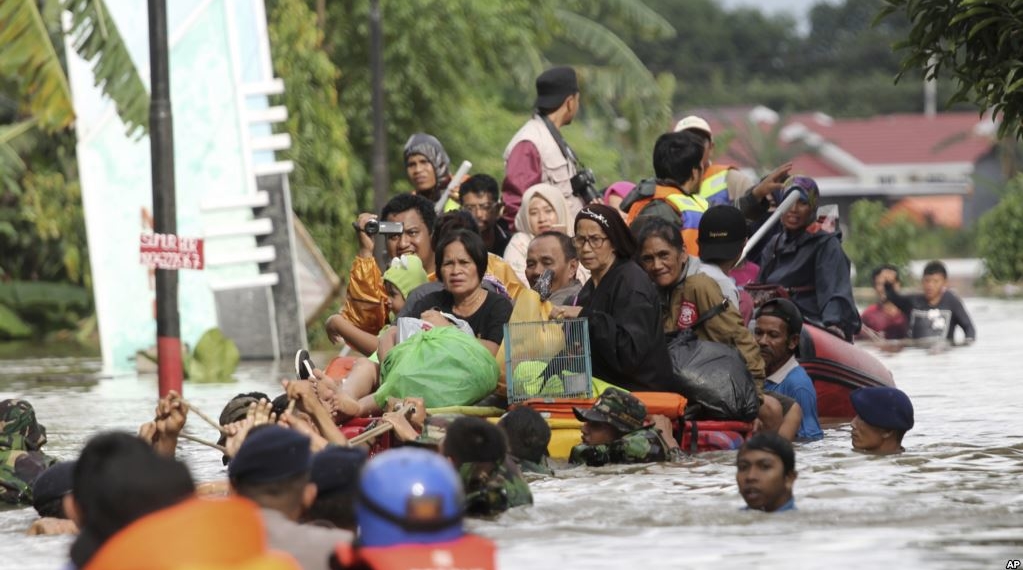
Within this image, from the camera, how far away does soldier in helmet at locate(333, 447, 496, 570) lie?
542 cm

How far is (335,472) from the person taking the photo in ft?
24.5

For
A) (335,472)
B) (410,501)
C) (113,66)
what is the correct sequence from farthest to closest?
(113,66) < (335,472) < (410,501)

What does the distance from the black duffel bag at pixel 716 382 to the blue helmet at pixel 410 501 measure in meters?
6.22

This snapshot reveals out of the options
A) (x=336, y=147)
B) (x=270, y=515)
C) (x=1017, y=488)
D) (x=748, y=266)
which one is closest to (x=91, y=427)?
(x=748, y=266)

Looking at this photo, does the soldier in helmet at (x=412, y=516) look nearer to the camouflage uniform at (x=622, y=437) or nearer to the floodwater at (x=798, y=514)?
the floodwater at (x=798, y=514)

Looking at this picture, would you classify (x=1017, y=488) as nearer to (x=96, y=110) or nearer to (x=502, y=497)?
(x=502, y=497)

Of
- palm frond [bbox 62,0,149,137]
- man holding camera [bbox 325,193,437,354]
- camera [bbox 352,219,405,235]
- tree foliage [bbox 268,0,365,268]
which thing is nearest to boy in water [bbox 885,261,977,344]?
tree foliage [bbox 268,0,365,268]

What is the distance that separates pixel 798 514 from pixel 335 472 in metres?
2.72

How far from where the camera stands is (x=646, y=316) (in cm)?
1146

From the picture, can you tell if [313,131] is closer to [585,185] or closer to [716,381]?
[585,185]

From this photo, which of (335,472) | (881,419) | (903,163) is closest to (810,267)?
(881,419)

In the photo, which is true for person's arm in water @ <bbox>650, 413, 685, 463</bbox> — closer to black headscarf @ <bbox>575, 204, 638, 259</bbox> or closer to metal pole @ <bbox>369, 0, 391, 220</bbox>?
black headscarf @ <bbox>575, 204, 638, 259</bbox>

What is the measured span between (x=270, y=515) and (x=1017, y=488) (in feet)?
16.5

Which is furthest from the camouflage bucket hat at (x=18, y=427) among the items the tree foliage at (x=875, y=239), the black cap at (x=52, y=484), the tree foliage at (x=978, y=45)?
the tree foliage at (x=875, y=239)
